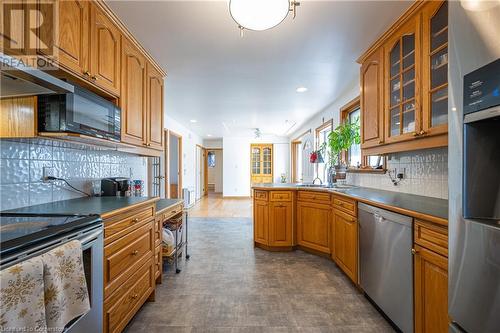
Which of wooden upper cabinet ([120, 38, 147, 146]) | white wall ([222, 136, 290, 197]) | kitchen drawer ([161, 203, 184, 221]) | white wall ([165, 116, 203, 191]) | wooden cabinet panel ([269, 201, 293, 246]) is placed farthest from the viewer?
white wall ([222, 136, 290, 197])

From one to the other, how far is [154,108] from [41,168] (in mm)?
1313

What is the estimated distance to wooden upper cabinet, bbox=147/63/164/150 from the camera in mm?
2535

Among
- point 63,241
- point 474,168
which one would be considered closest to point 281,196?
point 474,168

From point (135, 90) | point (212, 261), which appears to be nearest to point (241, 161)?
point (212, 261)

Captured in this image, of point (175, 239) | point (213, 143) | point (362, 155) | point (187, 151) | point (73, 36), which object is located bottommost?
point (175, 239)

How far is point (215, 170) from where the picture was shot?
38.1 ft

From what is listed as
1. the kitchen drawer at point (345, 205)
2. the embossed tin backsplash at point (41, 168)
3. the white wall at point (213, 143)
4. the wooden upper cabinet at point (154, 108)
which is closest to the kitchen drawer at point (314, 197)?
the kitchen drawer at point (345, 205)

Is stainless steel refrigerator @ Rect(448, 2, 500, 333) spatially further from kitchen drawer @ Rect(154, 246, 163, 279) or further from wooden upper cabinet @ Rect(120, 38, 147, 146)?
wooden upper cabinet @ Rect(120, 38, 147, 146)

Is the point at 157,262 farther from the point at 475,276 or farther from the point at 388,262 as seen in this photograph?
the point at 475,276

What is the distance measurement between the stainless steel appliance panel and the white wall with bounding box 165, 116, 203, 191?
214 inches

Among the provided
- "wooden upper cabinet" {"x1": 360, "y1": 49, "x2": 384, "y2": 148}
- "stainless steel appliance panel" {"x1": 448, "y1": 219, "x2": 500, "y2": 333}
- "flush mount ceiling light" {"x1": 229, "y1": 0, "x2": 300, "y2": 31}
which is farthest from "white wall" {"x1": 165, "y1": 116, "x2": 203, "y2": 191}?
"stainless steel appliance panel" {"x1": 448, "y1": 219, "x2": 500, "y2": 333}

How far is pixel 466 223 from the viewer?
884 millimetres

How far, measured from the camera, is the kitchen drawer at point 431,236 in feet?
3.99

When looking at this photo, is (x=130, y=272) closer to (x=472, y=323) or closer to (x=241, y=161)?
(x=472, y=323)
